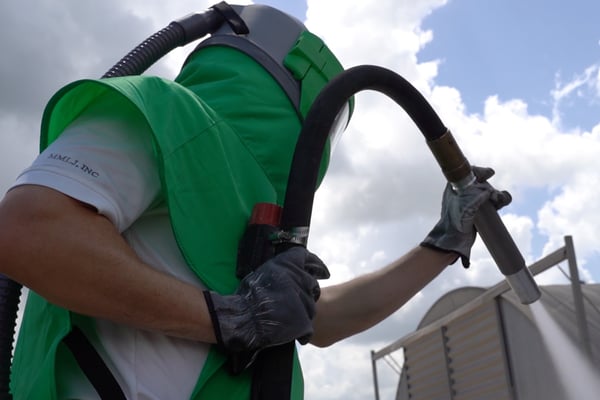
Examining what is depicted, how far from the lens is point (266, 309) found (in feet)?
4.61

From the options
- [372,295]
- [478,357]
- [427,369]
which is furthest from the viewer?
[427,369]

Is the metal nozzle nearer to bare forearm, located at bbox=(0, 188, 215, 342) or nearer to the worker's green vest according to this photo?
the worker's green vest

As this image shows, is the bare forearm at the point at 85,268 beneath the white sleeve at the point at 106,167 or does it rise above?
beneath

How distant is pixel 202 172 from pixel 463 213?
3.38 feet

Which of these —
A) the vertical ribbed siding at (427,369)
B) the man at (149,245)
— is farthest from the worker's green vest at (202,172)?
the vertical ribbed siding at (427,369)

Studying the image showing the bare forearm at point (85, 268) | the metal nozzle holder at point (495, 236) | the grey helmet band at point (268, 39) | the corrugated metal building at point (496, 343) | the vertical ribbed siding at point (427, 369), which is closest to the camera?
the bare forearm at point (85, 268)

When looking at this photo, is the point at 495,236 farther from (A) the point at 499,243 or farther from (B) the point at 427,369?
(B) the point at 427,369

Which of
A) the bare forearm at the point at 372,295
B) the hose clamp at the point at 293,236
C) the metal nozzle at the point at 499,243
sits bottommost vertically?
the hose clamp at the point at 293,236

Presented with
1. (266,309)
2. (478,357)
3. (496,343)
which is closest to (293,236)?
(266,309)

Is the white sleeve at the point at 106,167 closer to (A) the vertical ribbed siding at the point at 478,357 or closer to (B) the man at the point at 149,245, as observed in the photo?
(B) the man at the point at 149,245

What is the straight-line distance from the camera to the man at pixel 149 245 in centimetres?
128

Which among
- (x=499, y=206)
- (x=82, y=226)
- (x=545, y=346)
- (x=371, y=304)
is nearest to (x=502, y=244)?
(x=499, y=206)

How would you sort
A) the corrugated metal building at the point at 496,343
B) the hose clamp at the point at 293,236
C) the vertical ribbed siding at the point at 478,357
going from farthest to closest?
the vertical ribbed siding at the point at 478,357 → the corrugated metal building at the point at 496,343 → the hose clamp at the point at 293,236

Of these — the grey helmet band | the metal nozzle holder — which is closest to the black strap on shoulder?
the grey helmet band
